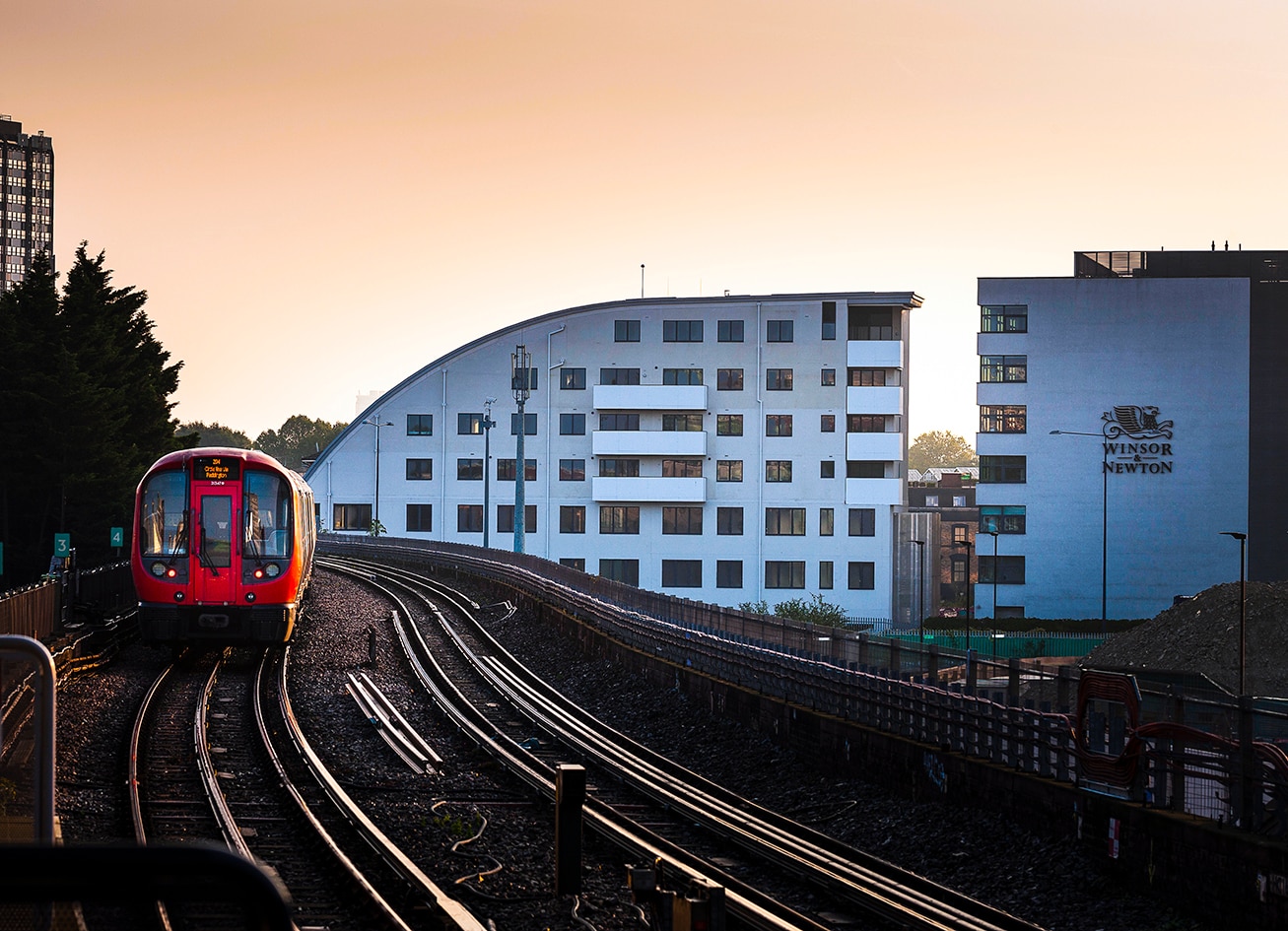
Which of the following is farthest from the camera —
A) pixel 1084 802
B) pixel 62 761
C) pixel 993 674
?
pixel 62 761

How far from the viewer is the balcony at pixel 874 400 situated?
75125mm

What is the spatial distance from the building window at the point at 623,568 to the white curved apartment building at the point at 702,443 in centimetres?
14

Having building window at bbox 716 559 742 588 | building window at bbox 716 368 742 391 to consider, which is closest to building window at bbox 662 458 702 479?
building window at bbox 716 368 742 391

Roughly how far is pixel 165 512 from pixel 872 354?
5482cm

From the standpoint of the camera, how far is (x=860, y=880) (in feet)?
41.6

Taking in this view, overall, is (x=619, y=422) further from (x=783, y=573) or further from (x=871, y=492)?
(x=871, y=492)

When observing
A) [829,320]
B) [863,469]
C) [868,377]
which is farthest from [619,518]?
[829,320]

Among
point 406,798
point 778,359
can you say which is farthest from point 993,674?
point 778,359

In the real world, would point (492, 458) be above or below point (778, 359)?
below

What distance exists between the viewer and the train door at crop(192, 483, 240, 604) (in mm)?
25531

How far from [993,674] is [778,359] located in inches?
2370

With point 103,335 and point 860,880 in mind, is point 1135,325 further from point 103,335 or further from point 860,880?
point 860,880

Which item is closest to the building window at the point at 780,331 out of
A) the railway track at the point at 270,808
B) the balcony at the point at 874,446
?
the balcony at the point at 874,446

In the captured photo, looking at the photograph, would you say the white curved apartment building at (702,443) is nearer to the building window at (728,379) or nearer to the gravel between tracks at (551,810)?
the building window at (728,379)
